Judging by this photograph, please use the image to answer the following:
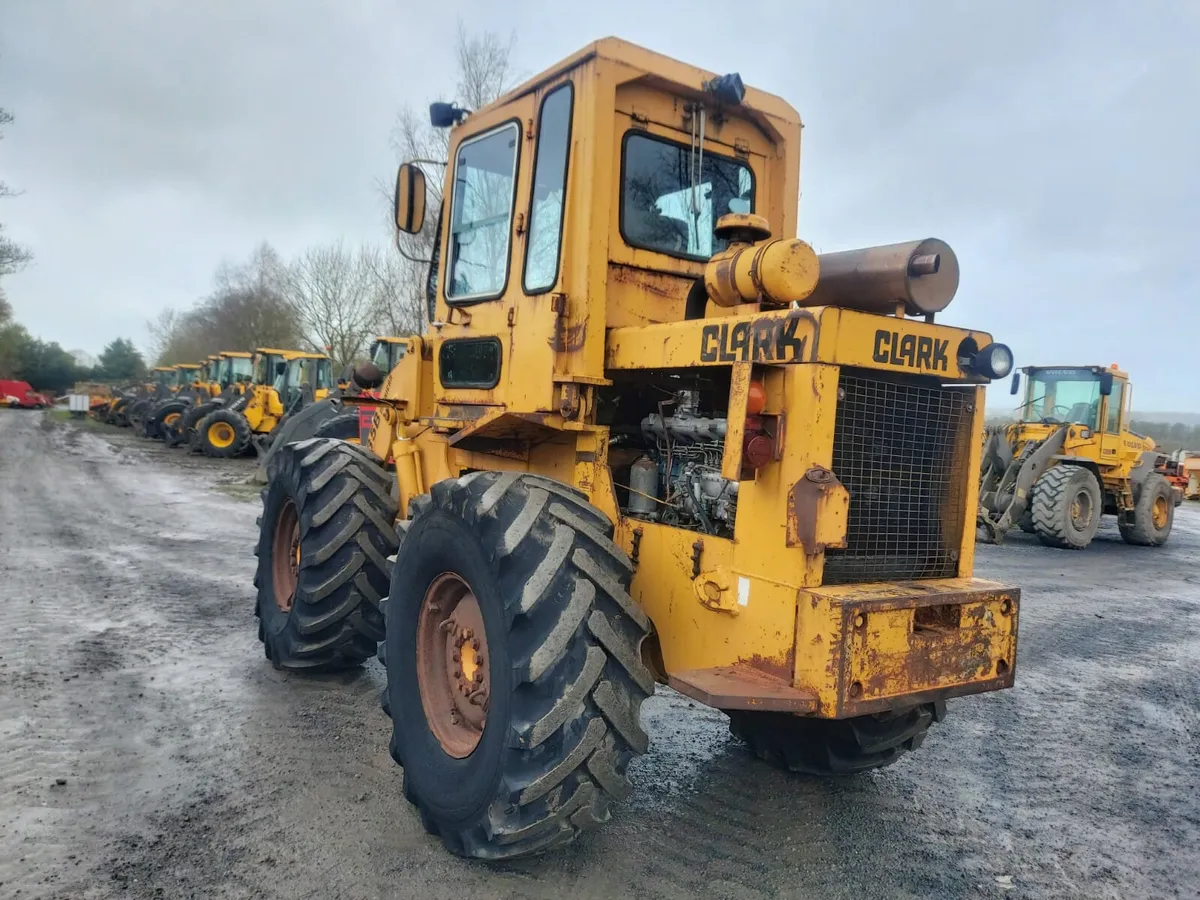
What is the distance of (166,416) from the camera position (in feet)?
88.0

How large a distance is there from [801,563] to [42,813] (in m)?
3.05

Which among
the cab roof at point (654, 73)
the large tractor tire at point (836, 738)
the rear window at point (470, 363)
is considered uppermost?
the cab roof at point (654, 73)

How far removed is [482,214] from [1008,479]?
11.8 metres

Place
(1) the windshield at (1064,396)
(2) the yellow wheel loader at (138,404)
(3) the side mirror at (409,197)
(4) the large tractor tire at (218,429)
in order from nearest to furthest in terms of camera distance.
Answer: (3) the side mirror at (409,197) → (1) the windshield at (1064,396) → (4) the large tractor tire at (218,429) → (2) the yellow wheel loader at (138,404)

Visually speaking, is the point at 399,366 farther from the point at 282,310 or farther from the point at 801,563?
the point at 282,310

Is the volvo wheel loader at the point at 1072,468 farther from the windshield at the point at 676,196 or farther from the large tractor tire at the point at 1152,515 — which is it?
the windshield at the point at 676,196

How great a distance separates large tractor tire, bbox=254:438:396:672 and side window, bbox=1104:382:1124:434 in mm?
14052

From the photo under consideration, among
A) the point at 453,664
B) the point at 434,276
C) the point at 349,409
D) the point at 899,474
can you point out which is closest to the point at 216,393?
the point at 349,409

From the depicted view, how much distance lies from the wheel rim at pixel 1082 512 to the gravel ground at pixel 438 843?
24.3 feet

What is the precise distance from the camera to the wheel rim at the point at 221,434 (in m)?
22.5

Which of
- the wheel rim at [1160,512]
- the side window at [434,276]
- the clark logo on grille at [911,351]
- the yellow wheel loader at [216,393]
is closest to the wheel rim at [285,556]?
the side window at [434,276]

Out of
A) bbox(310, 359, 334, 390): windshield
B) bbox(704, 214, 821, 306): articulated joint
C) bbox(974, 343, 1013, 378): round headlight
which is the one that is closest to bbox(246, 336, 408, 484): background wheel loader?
bbox(704, 214, 821, 306): articulated joint

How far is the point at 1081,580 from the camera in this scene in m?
10.7

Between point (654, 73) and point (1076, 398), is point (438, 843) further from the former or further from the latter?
point (1076, 398)
